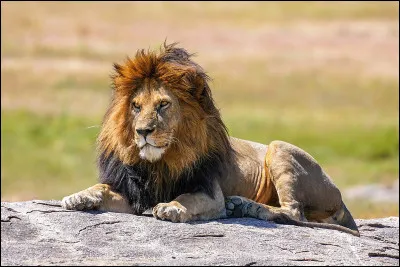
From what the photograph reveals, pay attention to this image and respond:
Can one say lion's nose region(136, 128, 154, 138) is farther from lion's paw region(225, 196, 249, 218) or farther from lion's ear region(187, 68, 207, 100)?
lion's paw region(225, 196, 249, 218)

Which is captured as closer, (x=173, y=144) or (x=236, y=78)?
(x=173, y=144)

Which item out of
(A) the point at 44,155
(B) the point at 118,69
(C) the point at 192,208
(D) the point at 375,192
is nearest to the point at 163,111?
(B) the point at 118,69

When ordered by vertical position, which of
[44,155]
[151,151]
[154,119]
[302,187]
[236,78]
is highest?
[236,78]

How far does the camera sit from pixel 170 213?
9.72 m

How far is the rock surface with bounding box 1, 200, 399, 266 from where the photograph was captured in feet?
29.0

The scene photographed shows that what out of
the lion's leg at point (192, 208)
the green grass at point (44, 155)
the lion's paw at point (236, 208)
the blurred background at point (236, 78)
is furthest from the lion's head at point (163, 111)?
the green grass at point (44, 155)

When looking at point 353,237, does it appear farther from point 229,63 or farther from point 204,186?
point 229,63

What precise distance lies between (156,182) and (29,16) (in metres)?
34.4

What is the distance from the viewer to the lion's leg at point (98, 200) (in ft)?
32.2

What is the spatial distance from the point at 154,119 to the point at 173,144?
0.31 meters

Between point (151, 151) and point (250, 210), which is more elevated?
point (151, 151)

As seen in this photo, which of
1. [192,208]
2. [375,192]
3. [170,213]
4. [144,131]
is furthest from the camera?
[375,192]

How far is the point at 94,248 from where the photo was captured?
29.6ft

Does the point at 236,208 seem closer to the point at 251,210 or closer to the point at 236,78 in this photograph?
the point at 251,210
